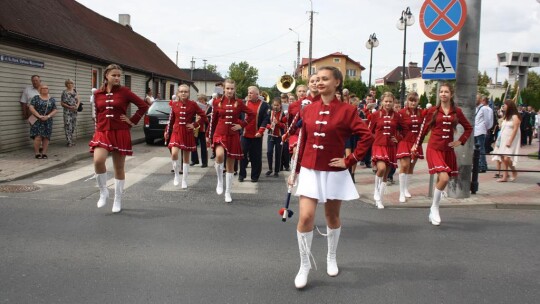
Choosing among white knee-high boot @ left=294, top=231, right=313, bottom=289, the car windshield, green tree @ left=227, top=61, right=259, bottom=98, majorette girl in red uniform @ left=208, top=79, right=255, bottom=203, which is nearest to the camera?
white knee-high boot @ left=294, top=231, right=313, bottom=289

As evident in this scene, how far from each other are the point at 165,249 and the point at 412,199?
5.20 metres

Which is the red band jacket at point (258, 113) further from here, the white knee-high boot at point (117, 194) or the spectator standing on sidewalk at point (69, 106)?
the spectator standing on sidewalk at point (69, 106)

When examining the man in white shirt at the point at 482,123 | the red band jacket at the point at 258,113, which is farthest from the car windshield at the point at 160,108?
the man in white shirt at the point at 482,123

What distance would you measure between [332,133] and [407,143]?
16.1 ft

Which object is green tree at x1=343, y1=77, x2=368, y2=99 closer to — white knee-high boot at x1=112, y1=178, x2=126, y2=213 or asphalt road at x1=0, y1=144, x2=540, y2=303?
asphalt road at x1=0, y1=144, x2=540, y2=303

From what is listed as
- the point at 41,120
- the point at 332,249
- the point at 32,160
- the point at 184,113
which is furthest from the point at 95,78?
the point at 332,249

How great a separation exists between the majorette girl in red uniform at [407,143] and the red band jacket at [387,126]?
14 cm

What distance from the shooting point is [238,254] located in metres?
5.34

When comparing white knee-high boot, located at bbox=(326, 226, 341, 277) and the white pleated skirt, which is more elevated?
the white pleated skirt

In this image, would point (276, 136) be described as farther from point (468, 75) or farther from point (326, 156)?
point (326, 156)

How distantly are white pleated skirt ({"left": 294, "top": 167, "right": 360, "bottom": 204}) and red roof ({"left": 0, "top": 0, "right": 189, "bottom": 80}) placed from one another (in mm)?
11139

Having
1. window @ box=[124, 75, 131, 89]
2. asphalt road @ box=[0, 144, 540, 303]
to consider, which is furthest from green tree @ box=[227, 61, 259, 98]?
asphalt road @ box=[0, 144, 540, 303]

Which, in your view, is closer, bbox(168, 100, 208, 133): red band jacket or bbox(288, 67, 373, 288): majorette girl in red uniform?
bbox(288, 67, 373, 288): majorette girl in red uniform

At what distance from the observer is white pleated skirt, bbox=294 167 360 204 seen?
457cm
